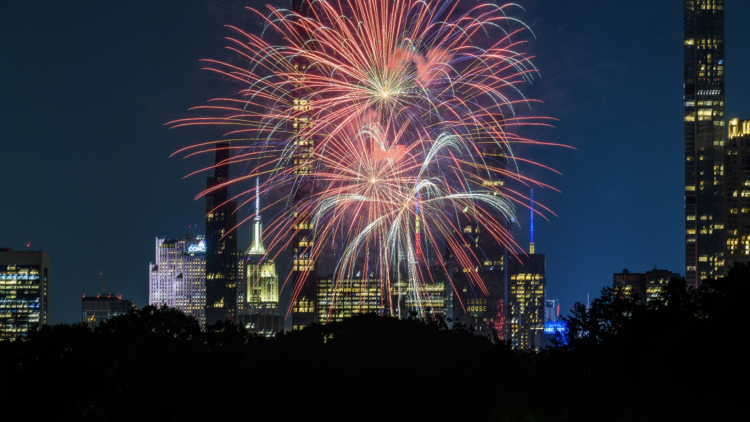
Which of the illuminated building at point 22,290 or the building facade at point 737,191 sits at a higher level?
the building facade at point 737,191

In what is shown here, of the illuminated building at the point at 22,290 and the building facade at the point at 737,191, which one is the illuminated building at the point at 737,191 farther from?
the illuminated building at the point at 22,290

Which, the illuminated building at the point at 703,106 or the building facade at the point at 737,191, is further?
the illuminated building at the point at 703,106

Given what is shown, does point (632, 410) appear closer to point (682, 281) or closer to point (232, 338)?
point (682, 281)

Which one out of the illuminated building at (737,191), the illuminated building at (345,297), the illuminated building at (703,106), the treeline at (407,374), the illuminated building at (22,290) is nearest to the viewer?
the treeline at (407,374)

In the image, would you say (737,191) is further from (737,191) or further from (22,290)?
(22,290)

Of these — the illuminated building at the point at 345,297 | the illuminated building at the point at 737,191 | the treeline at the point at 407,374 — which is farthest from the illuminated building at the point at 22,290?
the illuminated building at the point at 737,191

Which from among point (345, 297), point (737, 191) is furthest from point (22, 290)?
point (737, 191)

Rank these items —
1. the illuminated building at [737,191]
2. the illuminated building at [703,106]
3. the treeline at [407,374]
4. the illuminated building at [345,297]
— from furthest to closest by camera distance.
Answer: the illuminated building at [703,106]
the illuminated building at [737,191]
the illuminated building at [345,297]
the treeline at [407,374]
